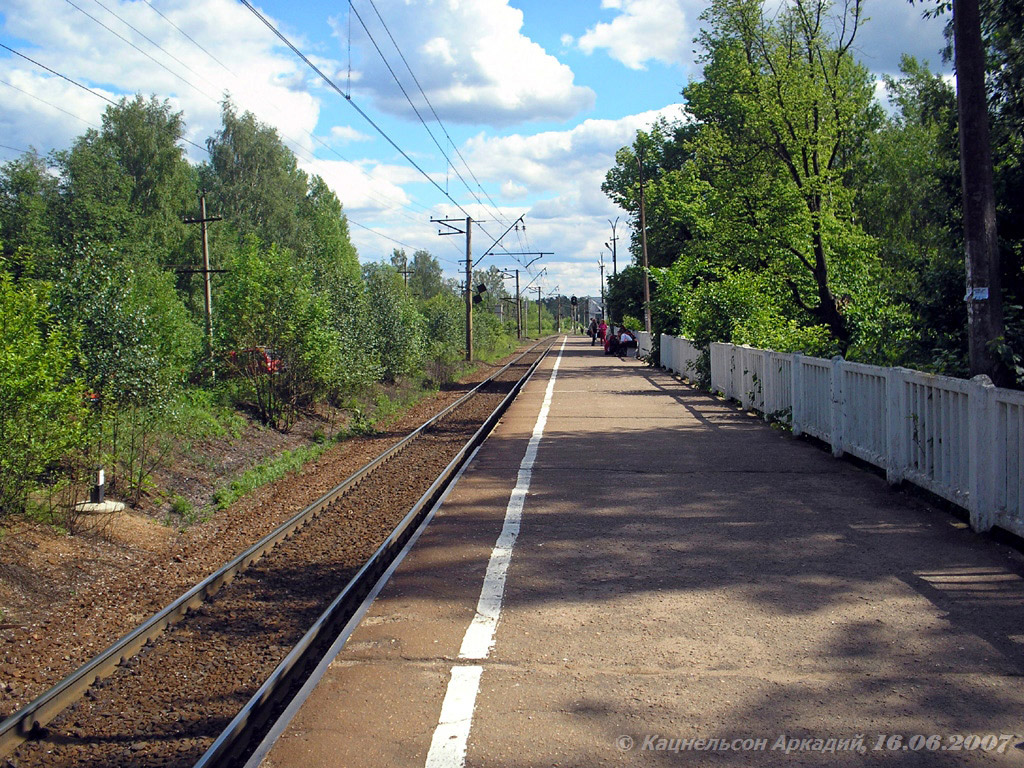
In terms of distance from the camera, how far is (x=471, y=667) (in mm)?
4613

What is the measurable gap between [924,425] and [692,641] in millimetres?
4285

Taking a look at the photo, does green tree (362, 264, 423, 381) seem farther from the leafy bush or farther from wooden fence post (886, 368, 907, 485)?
wooden fence post (886, 368, 907, 485)

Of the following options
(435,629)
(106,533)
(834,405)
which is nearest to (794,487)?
(834,405)

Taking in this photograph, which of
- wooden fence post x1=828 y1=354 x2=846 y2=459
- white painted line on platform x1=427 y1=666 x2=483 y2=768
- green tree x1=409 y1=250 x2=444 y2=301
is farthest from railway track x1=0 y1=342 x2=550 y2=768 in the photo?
green tree x1=409 y1=250 x2=444 y2=301

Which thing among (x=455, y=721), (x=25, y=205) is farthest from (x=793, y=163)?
(x=25, y=205)


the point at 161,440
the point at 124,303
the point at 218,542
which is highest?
the point at 124,303

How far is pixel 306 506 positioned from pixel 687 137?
40854 millimetres

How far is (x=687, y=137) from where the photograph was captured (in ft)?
154

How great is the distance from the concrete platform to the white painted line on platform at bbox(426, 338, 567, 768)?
19 mm

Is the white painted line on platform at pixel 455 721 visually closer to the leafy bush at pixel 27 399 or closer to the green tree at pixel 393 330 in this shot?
the leafy bush at pixel 27 399

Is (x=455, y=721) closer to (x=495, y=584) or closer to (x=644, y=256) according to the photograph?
(x=495, y=584)

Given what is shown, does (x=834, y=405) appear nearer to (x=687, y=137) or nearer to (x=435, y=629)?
(x=435, y=629)

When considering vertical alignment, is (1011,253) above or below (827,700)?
above

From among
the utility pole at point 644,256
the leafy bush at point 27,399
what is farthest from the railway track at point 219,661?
the utility pole at point 644,256
